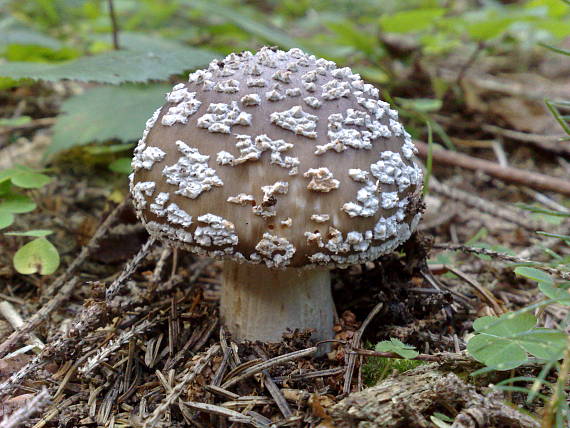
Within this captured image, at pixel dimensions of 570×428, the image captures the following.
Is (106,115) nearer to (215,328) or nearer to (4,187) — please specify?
(4,187)

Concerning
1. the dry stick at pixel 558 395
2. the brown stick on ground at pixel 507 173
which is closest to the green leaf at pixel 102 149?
the brown stick on ground at pixel 507 173

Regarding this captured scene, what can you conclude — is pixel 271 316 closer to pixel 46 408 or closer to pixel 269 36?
pixel 46 408

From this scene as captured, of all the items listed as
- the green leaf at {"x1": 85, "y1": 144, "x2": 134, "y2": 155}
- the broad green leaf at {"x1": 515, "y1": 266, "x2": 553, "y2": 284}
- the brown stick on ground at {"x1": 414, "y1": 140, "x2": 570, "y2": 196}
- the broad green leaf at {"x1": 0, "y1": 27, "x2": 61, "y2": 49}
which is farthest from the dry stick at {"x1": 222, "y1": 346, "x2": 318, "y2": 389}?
the broad green leaf at {"x1": 0, "y1": 27, "x2": 61, "y2": 49}

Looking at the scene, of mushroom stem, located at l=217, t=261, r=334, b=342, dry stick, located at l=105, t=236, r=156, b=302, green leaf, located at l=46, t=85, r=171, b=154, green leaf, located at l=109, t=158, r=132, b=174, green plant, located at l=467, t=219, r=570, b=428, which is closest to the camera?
green plant, located at l=467, t=219, r=570, b=428

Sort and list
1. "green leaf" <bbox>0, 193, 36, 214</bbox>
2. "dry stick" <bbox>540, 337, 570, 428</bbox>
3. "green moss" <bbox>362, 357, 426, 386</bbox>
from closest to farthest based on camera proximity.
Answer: "dry stick" <bbox>540, 337, 570, 428</bbox>
"green moss" <bbox>362, 357, 426, 386</bbox>
"green leaf" <bbox>0, 193, 36, 214</bbox>

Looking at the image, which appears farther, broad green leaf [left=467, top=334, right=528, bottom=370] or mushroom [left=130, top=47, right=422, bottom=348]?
mushroom [left=130, top=47, right=422, bottom=348]

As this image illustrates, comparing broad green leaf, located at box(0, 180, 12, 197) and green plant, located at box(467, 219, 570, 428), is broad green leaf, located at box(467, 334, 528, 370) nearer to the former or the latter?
green plant, located at box(467, 219, 570, 428)
